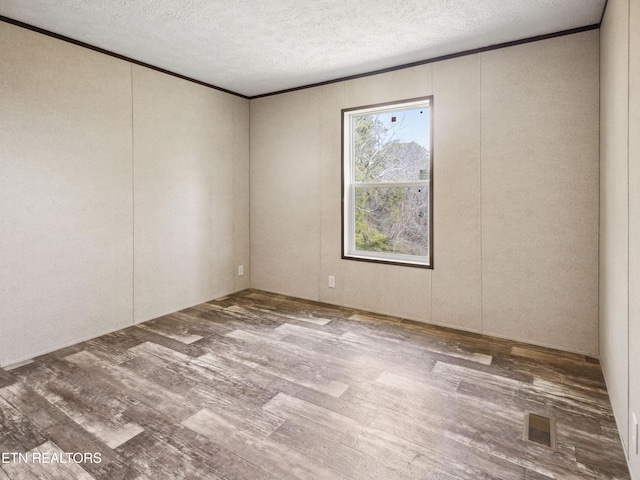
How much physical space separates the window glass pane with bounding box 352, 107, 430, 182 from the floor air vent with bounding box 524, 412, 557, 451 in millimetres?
2282

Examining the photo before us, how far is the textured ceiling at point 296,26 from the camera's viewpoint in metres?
2.55

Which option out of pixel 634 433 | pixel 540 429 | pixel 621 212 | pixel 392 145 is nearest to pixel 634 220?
pixel 621 212

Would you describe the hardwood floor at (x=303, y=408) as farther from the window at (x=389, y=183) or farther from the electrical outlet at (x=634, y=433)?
the window at (x=389, y=183)

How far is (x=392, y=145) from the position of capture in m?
3.86

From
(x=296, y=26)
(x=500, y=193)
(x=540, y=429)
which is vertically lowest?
(x=540, y=429)

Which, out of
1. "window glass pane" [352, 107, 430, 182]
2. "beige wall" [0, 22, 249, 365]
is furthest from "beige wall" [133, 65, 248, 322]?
"window glass pane" [352, 107, 430, 182]

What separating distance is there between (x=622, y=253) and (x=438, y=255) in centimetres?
170

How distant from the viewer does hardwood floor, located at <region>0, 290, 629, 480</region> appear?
1.73 metres

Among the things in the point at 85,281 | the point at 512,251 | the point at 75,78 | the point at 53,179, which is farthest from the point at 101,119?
the point at 512,251

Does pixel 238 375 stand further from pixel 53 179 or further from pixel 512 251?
pixel 512 251

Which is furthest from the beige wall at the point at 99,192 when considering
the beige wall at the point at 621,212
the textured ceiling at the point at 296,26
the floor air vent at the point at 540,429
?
Answer: the beige wall at the point at 621,212

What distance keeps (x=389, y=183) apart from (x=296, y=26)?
5.71ft

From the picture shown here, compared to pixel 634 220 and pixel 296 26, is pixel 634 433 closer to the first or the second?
pixel 634 220

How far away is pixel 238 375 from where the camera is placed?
2613mm
